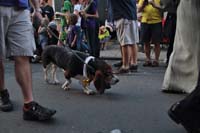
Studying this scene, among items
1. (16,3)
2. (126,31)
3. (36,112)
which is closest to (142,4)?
(126,31)

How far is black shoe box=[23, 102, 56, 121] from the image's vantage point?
15.7 feet

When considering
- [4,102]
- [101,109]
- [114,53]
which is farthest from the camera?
[114,53]

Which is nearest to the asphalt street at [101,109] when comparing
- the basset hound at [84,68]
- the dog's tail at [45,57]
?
the basset hound at [84,68]

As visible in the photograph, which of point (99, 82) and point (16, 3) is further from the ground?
point (16, 3)

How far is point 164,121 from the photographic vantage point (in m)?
4.94

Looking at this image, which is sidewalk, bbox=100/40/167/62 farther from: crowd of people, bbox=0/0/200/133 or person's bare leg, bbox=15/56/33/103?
person's bare leg, bbox=15/56/33/103

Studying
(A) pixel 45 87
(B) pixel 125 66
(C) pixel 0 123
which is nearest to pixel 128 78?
(B) pixel 125 66

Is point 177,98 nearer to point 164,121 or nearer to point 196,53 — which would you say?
point 196,53

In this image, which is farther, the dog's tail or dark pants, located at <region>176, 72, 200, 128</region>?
the dog's tail

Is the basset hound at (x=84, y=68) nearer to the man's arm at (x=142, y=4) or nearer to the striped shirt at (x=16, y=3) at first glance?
the striped shirt at (x=16, y=3)

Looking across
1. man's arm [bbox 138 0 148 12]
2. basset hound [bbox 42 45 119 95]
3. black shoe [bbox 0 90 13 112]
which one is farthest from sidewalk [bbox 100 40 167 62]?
black shoe [bbox 0 90 13 112]

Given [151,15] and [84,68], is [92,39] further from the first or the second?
[84,68]

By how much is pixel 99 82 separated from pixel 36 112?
1536 mm

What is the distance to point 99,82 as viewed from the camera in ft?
20.2
